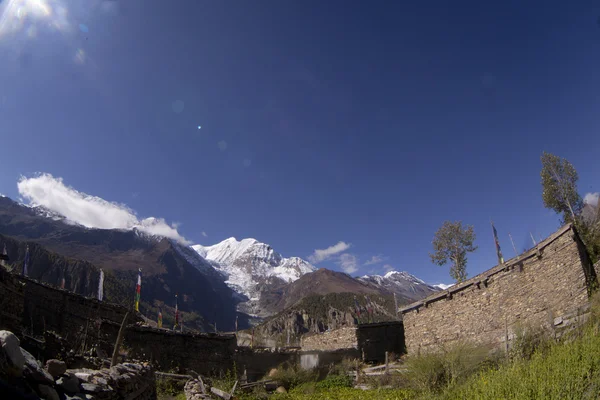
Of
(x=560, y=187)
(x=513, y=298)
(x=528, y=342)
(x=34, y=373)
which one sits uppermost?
(x=560, y=187)

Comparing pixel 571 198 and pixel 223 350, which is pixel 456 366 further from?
pixel 571 198

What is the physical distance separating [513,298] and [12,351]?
1943cm

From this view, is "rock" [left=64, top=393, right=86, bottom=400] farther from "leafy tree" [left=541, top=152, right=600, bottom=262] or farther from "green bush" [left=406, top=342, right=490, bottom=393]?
"leafy tree" [left=541, top=152, right=600, bottom=262]

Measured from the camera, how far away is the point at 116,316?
2234 centimetres

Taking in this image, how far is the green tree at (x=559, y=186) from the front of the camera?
3756cm

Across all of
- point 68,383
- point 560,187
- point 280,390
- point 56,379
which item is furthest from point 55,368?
point 560,187

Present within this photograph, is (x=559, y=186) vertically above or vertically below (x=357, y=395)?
above

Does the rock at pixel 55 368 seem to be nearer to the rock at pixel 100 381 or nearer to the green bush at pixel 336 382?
the rock at pixel 100 381

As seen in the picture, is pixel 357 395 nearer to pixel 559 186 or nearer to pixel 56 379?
pixel 56 379

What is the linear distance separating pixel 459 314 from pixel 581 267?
707cm

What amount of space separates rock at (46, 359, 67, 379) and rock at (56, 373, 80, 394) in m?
0.09

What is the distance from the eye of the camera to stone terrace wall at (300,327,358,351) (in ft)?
83.3

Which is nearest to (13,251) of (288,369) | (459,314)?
(288,369)

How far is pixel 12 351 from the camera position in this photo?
3773 millimetres
